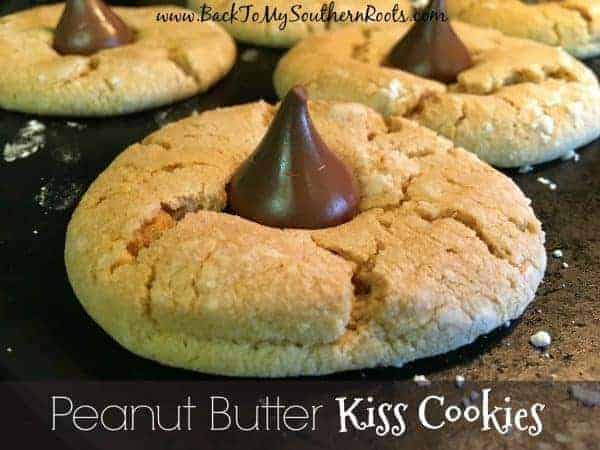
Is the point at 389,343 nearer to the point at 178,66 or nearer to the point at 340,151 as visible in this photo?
the point at 340,151

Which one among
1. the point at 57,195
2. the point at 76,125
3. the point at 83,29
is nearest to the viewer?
the point at 57,195

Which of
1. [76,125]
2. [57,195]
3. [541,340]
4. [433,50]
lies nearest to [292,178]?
[541,340]

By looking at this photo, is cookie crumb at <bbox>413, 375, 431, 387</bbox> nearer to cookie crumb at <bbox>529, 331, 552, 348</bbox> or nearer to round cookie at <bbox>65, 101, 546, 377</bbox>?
round cookie at <bbox>65, 101, 546, 377</bbox>

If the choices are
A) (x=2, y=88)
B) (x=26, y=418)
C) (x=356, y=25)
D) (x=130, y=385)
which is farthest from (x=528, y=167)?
(x=2, y=88)

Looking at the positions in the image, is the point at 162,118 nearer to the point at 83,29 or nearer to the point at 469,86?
the point at 83,29

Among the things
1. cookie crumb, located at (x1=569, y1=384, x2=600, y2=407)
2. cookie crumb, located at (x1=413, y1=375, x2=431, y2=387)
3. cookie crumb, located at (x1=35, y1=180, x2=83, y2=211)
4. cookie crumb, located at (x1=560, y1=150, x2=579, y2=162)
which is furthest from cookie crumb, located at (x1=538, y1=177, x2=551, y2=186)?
cookie crumb, located at (x1=35, y1=180, x2=83, y2=211)

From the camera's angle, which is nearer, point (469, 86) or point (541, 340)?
point (541, 340)

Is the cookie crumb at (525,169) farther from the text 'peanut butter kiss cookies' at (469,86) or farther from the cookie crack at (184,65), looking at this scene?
the cookie crack at (184,65)
